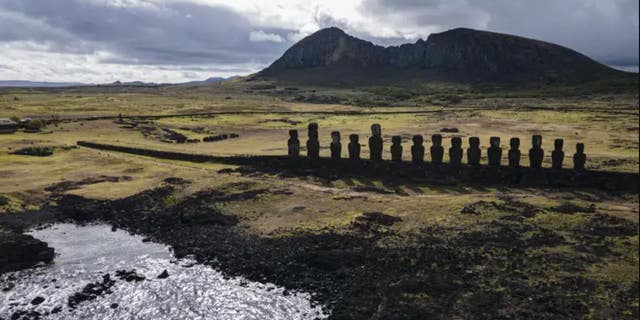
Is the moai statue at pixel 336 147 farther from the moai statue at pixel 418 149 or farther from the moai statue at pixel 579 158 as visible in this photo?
the moai statue at pixel 579 158

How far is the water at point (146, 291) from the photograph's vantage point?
22047mm

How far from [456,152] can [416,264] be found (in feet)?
52.3

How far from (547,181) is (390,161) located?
11.1 metres

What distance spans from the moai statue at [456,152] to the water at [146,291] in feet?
64.5

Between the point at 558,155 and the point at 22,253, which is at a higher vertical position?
the point at 558,155

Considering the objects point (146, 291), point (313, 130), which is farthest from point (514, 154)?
point (146, 291)

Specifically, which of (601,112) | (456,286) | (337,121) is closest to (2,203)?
(456,286)

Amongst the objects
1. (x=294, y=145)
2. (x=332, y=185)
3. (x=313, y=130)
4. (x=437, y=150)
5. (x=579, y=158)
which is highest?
(x=313, y=130)

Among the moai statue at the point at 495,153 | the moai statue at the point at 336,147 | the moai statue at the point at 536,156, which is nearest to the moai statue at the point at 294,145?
the moai statue at the point at 336,147

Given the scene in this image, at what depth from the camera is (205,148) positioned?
196 ft

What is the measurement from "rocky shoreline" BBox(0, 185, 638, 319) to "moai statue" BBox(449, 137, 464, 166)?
8046 mm

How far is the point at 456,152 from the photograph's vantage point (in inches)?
1531

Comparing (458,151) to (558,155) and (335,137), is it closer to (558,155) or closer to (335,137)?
(558,155)

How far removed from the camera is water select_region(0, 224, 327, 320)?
22047 mm
